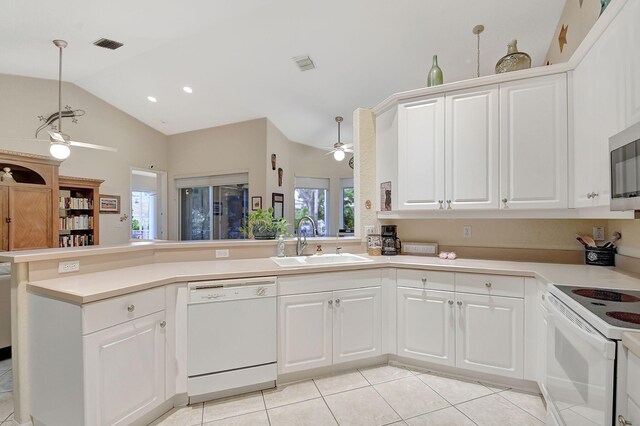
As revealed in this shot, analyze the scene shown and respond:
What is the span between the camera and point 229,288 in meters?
1.94

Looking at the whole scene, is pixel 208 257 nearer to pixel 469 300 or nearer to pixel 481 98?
pixel 469 300

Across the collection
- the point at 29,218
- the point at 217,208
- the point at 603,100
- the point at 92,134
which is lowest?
the point at 29,218

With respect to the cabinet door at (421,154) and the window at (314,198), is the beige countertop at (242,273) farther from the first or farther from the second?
the window at (314,198)

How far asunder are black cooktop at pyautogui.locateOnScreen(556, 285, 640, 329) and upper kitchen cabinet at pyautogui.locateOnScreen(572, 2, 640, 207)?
0.55 meters

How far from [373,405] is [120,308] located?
164 centimetres

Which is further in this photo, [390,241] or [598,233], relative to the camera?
[390,241]

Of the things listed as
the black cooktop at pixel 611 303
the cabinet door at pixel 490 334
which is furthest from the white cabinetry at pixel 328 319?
the black cooktop at pixel 611 303

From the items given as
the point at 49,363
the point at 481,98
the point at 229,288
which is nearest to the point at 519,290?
the point at 481,98

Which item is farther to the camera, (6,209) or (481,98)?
(6,209)

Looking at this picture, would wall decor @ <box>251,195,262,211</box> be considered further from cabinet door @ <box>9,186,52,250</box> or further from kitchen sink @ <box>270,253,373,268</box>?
kitchen sink @ <box>270,253,373,268</box>

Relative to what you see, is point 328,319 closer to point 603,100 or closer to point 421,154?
point 421,154

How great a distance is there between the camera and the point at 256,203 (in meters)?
5.78

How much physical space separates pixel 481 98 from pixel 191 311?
2.66 m

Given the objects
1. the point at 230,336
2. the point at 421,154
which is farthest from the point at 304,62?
the point at 230,336
